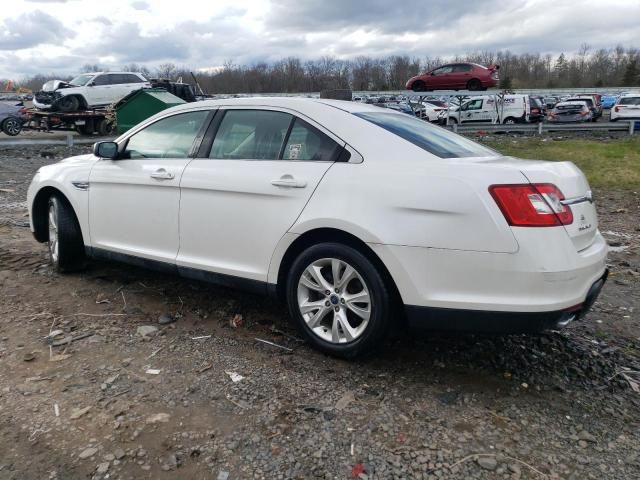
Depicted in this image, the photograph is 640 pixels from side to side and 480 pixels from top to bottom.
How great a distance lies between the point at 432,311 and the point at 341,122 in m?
1.31

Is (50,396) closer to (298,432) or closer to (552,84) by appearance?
(298,432)

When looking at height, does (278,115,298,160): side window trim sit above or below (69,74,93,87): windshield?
below

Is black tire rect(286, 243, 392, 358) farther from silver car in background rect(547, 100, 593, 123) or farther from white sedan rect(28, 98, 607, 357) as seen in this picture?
silver car in background rect(547, 100, 593, 123)

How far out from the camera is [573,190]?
3070 millimetres

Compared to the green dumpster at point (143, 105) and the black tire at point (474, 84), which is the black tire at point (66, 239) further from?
the black tire at point (474, 84)

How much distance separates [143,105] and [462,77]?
46.6 feet

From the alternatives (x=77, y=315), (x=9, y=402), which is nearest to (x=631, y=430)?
(x=9, y=402)

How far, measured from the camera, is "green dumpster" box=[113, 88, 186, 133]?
15203 mm

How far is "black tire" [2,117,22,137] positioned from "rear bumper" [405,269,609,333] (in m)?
22.3

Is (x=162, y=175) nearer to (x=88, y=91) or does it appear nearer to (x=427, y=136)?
(x=427, y=136)

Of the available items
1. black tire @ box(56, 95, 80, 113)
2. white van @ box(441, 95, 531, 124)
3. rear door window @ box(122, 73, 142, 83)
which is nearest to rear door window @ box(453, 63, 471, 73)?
white van @ box(441, 95, 531, 124)

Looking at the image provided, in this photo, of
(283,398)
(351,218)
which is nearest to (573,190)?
(351,218)

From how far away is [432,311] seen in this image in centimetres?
300

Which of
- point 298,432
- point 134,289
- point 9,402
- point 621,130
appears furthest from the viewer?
point 621,130
